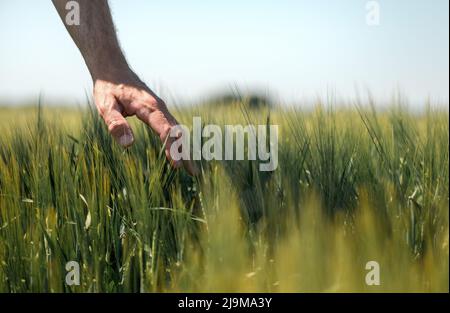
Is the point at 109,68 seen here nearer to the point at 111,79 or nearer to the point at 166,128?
the point at 111,79

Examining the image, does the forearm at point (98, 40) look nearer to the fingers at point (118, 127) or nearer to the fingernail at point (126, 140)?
the fingers at point (118, 127)

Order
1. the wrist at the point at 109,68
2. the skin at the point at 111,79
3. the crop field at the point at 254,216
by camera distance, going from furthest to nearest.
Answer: the wrist at the point at 109,68, the skin at the point at 111,79, the crop field at the point at 254,216

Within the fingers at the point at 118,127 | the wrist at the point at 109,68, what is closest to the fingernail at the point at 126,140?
the fingers at the point at 118,127

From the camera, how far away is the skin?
50.1 inches

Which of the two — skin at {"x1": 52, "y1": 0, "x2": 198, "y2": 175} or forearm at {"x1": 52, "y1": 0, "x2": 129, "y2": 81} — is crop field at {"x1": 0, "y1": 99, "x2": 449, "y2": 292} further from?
forearm at {"x1": 52, "y1": 0, "x2": 129, "y2": 81}

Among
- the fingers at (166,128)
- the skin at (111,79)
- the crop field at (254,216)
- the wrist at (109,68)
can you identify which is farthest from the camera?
the wrist at (109,68)

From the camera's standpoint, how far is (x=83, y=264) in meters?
1.00

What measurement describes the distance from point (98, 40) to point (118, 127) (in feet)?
1.03

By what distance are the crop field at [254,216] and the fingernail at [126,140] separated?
0.03 m

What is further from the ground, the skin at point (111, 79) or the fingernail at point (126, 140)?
the skin at point (111, 79)

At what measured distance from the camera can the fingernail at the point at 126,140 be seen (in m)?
1.17

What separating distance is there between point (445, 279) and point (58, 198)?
61 centimetres
